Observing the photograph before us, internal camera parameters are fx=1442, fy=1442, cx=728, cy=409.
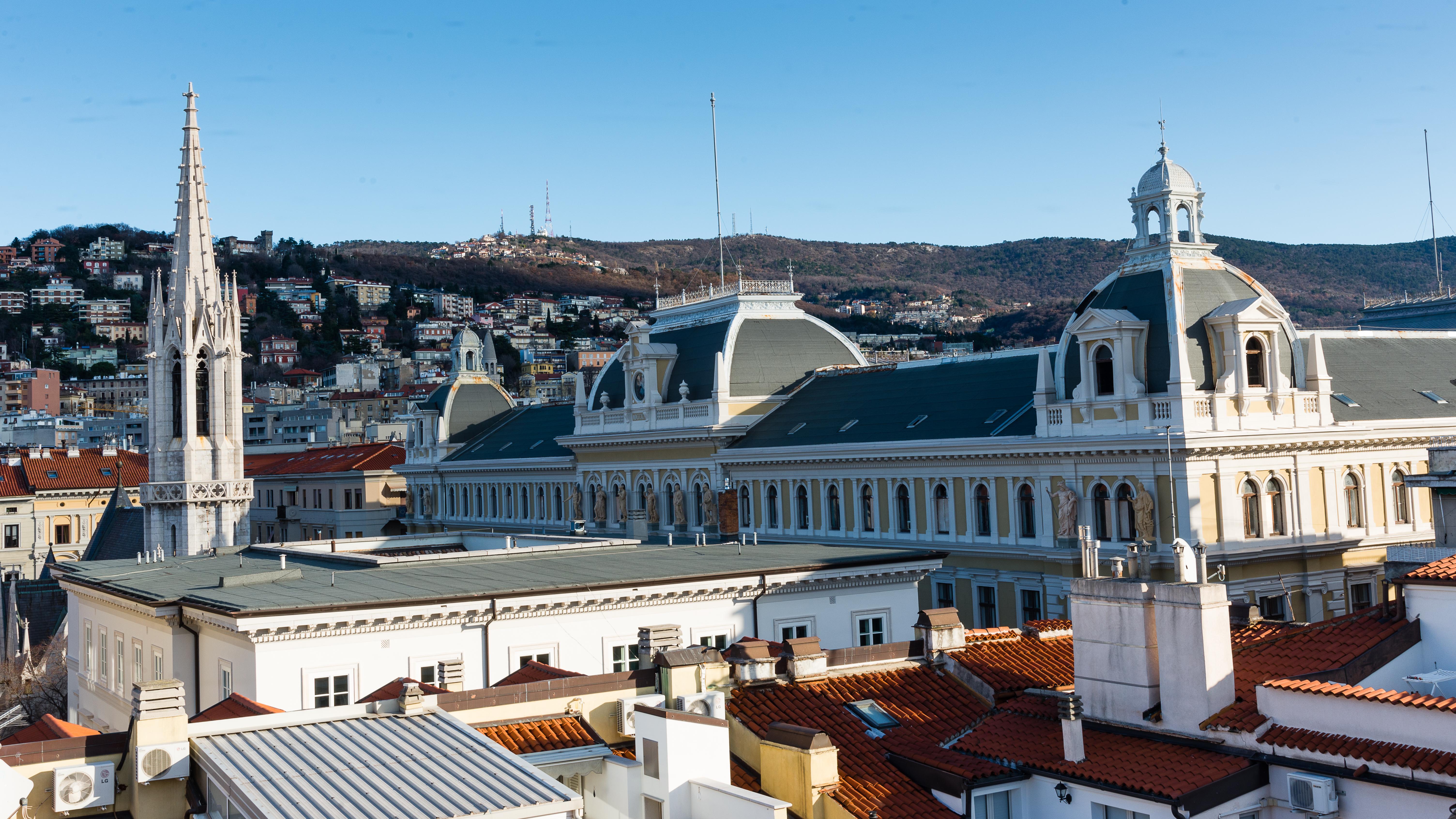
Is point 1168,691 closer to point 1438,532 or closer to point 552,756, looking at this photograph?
point 552,756

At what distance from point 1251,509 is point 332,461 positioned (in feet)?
257

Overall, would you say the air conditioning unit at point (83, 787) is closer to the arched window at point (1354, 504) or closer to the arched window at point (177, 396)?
the arched window at point (1354, 504)

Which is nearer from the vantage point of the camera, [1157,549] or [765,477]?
[1157,549]

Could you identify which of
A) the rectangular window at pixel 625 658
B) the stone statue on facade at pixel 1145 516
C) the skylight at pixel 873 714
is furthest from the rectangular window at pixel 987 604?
the skylight at pixel 873 714

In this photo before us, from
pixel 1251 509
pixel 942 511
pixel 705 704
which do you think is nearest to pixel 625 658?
pixel 705 704

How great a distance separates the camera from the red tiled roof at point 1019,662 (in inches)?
920

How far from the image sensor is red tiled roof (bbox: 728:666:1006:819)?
18.9 meters

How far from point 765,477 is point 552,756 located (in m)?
38.6

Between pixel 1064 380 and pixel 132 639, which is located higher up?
Answer: pixel 1064 380

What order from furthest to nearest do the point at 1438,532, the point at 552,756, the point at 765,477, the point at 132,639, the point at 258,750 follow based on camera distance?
the point at 765,477 → the point at 132,639 → the point at 1438,532 → the point at 552,756 → the point at 258,750

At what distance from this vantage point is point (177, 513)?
60.1 metres

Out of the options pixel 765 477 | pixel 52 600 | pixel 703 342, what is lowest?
pixel 52 600

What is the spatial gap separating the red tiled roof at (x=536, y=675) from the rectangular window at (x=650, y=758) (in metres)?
3.18

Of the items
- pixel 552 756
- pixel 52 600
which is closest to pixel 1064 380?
pixel 552 756
